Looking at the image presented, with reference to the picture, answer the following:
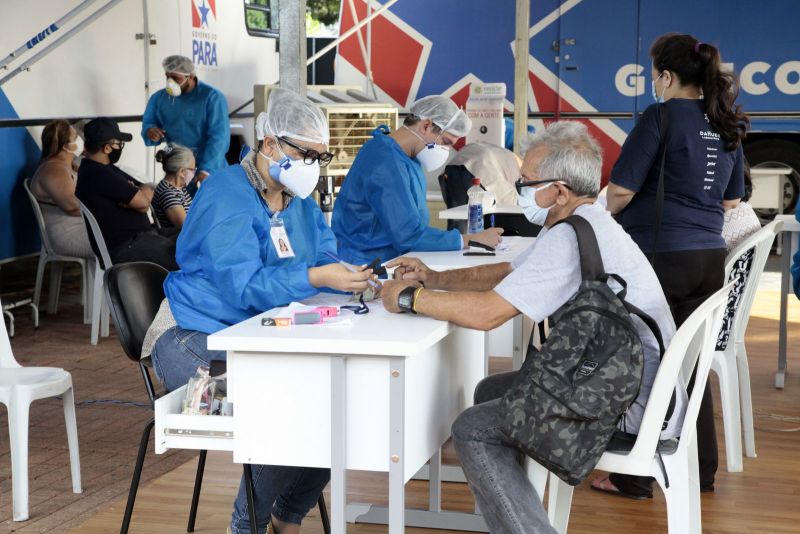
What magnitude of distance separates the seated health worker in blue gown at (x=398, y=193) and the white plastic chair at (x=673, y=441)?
152 centimetres

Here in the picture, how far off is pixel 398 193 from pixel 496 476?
176cm

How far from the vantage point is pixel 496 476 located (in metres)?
2.63

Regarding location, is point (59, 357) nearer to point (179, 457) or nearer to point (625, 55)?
point (179, 457)

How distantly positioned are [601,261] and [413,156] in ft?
6.47

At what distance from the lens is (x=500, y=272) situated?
3.36m

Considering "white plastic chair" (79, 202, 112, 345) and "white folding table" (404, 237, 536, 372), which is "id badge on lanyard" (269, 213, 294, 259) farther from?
"white plastic chair" (79, 202, 112, 345)

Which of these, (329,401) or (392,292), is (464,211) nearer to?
(392,292)

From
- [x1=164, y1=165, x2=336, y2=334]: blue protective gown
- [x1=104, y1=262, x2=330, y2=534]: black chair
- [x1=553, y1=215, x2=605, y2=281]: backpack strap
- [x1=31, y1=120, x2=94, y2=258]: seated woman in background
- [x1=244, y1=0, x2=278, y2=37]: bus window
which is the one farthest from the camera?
[x1=244, y1=0, x2=278, y2=37]: bus window

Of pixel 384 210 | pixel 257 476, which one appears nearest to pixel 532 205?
pixel 257 476

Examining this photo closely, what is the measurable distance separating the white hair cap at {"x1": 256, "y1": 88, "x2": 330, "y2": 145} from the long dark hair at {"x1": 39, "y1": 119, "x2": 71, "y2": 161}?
4.30 m

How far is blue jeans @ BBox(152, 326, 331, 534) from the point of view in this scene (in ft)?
9.55

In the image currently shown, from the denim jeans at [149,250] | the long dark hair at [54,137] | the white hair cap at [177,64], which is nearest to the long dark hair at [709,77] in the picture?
the denim jeans at [149,250]

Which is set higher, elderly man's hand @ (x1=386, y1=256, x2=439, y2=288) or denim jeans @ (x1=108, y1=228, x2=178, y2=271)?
elderly man's hand @ (x1=386, y1=256, x2=439, y2=288)

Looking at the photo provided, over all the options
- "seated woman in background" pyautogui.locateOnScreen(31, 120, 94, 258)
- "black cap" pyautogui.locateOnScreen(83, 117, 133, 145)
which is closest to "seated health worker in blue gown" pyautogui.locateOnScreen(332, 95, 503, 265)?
"black cap" pyautogui.locateOnScreen(83, 117, 133, 145)
